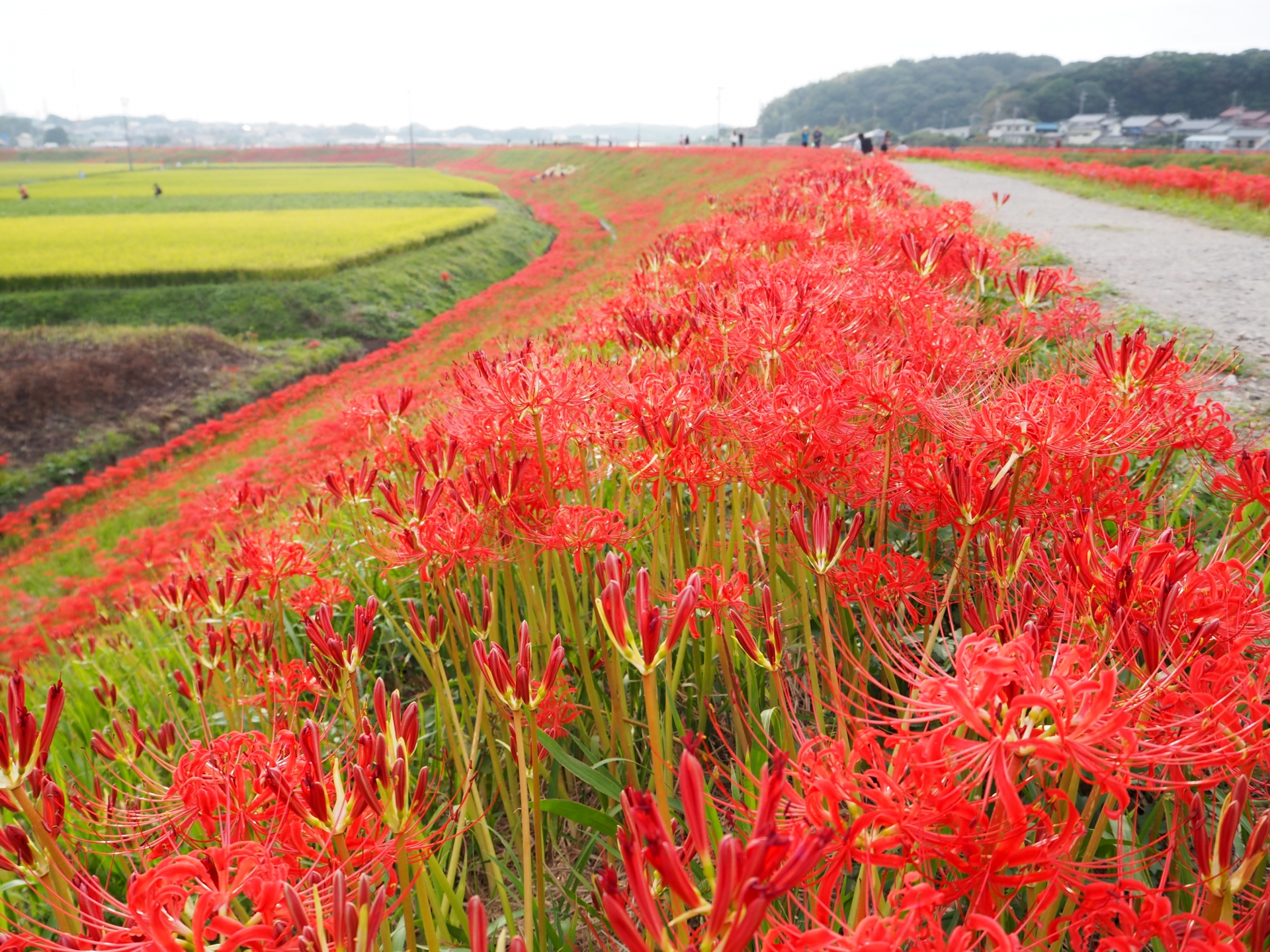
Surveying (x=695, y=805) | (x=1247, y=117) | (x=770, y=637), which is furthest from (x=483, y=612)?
(x=1247, y=117)

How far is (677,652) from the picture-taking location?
2389 mm

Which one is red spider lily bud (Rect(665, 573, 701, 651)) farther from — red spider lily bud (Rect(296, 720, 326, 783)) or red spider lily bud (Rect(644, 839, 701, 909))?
red spider lily bud (Rect(296, 720, 326, 783))

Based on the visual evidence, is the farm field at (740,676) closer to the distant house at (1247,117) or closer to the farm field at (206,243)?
the farm field at (206,243)

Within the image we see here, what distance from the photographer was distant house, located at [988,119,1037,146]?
3595 inches

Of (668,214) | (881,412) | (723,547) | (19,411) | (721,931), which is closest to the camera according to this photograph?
(721,931)

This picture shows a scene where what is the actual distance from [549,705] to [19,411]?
2024 cm

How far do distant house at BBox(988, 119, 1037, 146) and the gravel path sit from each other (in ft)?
298

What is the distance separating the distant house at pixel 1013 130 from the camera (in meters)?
91.3

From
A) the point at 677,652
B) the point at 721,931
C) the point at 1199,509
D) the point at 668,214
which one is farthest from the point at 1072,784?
the point at 668,214

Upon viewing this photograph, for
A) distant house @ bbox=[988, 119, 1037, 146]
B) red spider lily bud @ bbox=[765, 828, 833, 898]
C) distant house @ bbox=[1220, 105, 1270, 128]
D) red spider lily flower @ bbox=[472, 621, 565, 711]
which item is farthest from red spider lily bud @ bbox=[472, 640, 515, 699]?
distant house @ bbox=[1220, 105, 1270, 128]

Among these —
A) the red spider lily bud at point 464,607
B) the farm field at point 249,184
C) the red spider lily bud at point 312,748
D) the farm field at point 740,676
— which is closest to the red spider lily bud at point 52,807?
the farm field at point 740,676

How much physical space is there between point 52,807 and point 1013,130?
408ft

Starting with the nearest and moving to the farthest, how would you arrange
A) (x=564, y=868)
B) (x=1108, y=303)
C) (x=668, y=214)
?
(x=564, y=868) < (x=1108, y=303) < (x=668, y=214)

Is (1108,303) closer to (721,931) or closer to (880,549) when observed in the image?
(880,549)
